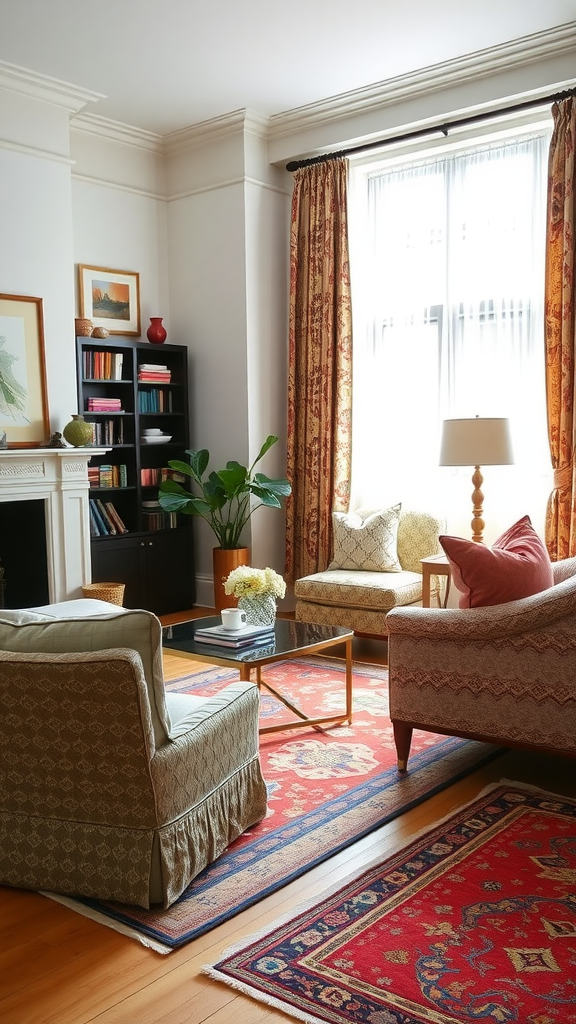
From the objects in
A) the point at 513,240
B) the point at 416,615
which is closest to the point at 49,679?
the point at 416,615

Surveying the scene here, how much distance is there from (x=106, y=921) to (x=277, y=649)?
1.52 m

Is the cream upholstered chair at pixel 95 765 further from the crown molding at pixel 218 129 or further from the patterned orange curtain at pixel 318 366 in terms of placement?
the crown molding at pixel 218 129

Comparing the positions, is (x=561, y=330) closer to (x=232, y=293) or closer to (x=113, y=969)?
A: (x=232, y=293)

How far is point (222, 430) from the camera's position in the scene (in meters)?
6.84

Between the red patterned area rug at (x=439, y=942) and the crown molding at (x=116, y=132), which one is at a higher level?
the crown molding at (x=116, y=132)

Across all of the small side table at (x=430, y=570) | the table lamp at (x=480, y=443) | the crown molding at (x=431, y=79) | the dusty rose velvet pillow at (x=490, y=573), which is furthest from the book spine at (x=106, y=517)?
the dusty rose velvet pillow at (x=490, y=573)

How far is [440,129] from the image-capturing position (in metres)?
5.71

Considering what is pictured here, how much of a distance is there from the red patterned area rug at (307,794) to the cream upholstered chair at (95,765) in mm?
85

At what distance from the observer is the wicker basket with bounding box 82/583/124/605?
5.82 meters

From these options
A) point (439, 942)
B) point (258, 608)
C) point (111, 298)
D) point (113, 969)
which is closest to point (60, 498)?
point (111, 298)

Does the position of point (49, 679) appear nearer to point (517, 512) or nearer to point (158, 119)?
point (517, 512)

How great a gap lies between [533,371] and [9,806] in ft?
13.7

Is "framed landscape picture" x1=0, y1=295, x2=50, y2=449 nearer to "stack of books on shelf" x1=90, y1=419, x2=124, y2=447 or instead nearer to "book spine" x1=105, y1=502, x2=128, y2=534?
"stack of books on shelf" x1=90, y1=419, x2=124, y2=447

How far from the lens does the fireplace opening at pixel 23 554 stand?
585 centimetres
